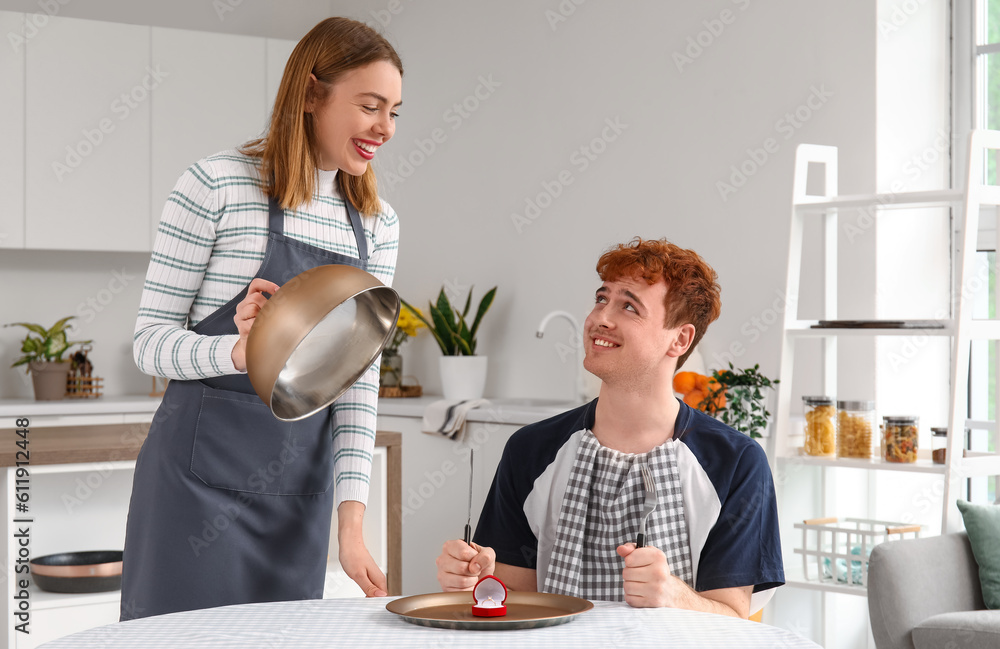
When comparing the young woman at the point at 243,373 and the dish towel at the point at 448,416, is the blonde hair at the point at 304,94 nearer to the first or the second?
the young woman at the point at 243,373

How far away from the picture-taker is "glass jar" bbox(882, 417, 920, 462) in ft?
9.11

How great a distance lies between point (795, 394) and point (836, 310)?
0.30m

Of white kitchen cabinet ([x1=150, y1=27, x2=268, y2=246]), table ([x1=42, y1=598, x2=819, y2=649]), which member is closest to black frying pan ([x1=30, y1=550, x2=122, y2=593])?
table ([x1=42, y1=598, x2=819, y2=649])

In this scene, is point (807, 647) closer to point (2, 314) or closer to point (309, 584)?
point (309, 584)

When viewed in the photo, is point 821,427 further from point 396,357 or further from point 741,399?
point 396,357

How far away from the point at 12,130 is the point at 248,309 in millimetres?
3417

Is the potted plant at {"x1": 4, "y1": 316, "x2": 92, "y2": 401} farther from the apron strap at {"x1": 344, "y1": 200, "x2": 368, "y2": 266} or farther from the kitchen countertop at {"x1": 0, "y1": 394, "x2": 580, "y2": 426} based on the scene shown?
the apron strap at {"x1": 344, "y1": 200, "x2": 368, "y2": 266}

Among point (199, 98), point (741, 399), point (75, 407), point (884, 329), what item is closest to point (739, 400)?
point (741, 399)

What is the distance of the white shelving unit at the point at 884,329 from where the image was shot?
103 inches

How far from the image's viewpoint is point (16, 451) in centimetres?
217

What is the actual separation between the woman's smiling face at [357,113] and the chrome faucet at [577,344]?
2.12m

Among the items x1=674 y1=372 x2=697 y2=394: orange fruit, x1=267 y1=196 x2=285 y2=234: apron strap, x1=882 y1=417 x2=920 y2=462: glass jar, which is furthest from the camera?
x1=674 y1=372 x2=697 y2=394: orange fruit

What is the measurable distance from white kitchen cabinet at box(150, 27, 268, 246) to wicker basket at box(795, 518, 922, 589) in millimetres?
2779

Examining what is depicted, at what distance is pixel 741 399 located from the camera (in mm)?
2943
